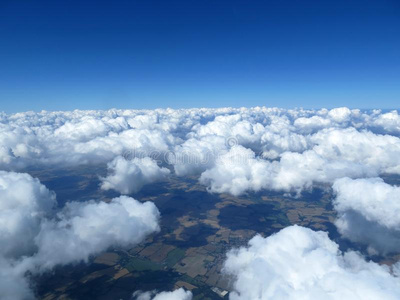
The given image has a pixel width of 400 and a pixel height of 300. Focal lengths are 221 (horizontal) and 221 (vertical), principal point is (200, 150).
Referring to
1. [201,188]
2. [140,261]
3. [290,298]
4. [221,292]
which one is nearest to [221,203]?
[201,188]

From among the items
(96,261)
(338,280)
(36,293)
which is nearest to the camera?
(338,280)

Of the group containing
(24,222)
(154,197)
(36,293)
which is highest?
(24,222)

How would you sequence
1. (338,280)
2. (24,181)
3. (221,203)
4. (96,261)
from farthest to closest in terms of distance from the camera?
(221,203) → (24,181) → (96,261) → (338,280)

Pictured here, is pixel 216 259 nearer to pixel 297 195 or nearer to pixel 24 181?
pixel 24 181

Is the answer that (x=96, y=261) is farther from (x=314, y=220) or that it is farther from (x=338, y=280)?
(x=314, y=220)

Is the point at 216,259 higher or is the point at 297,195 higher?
the point at 216,259

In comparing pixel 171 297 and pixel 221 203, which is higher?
pixel 171 297

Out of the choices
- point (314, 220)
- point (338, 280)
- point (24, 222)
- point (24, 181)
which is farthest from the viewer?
point (314, 220)

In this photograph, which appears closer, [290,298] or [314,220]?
[290,298]

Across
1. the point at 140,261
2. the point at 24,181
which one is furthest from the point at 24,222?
the point at 140,261
